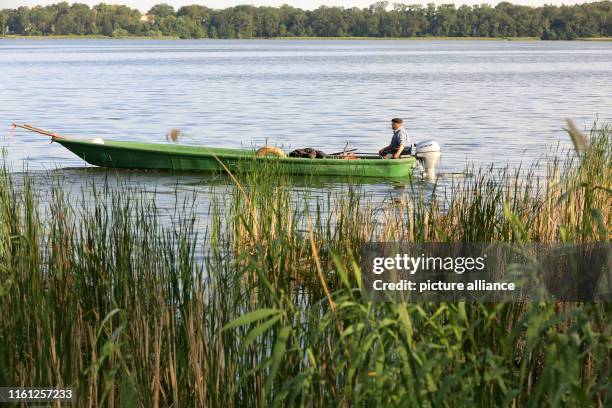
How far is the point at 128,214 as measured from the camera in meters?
5.76

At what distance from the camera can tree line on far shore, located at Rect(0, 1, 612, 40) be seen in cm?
16912

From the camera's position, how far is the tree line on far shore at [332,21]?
169 m

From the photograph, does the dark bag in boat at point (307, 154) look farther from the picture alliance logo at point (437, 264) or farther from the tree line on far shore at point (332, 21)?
the tree line on far shore at point (332, 21)

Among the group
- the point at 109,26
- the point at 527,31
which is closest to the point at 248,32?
the point at 109,26

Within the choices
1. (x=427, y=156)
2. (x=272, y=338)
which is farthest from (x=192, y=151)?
(x=272, y=338)

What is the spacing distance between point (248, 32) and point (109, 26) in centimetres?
2786

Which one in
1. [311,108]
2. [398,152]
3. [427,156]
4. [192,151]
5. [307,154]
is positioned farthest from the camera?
[311,108]

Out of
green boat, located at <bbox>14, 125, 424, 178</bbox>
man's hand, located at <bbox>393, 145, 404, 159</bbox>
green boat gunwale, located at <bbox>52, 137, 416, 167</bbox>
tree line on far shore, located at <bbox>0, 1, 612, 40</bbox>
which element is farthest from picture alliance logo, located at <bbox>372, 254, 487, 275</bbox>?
tree line on far shore, located at <bbox>0, 1, 612, 40</bbox>

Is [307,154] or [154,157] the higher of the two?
[307,154]

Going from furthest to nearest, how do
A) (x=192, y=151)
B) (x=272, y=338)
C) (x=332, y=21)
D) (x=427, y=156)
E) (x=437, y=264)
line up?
(x=332, y=21)
(x=192, y=151)
(x=427, y=156)
(x=437, y=264)
(x=272, y=338)

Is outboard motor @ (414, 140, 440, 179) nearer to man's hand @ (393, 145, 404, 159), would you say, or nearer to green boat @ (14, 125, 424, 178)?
green boat @ (14, 125, 424, 178)

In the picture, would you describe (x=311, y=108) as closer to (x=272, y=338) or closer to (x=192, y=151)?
(x=192, y=151)

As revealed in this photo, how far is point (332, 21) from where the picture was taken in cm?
18212

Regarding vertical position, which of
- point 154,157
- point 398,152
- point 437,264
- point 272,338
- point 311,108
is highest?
point 437,264
